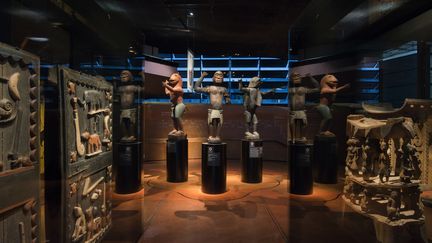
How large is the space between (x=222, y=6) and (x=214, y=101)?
156cm

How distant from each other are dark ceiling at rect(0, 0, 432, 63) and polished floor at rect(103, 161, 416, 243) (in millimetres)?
1430

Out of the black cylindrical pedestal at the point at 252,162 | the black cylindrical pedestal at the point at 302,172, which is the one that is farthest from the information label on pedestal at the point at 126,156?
the black cylindrical pedestal at the point at 302,172

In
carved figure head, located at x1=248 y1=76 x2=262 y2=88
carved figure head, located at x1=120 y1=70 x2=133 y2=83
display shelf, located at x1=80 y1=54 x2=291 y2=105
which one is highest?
display shelf, located at x1=80 y1=54 x2=291 y2=105

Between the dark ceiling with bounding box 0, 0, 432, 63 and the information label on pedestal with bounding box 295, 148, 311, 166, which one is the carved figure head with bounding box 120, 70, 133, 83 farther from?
the information label on pedestal with bounding box 295, 148, 311, 166

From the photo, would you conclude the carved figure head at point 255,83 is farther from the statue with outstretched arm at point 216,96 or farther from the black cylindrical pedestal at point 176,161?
the black cylindrical pedestal at point 176,161

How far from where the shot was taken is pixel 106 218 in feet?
5.33

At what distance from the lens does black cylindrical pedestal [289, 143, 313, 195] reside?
11.7ft

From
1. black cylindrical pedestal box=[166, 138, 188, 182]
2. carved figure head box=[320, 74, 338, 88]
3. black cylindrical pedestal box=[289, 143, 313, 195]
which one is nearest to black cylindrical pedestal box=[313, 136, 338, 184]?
black cylindrical pedestal box=[289, 143, 313, 195]

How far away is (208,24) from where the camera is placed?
12.0 ft

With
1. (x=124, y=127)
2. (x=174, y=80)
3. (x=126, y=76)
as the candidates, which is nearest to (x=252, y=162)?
(x=174, y=80)

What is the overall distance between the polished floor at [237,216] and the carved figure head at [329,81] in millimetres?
1438

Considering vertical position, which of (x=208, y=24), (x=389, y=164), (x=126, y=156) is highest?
(x=208, y=24)

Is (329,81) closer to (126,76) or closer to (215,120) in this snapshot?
(215,120)

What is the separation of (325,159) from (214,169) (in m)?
1.77
